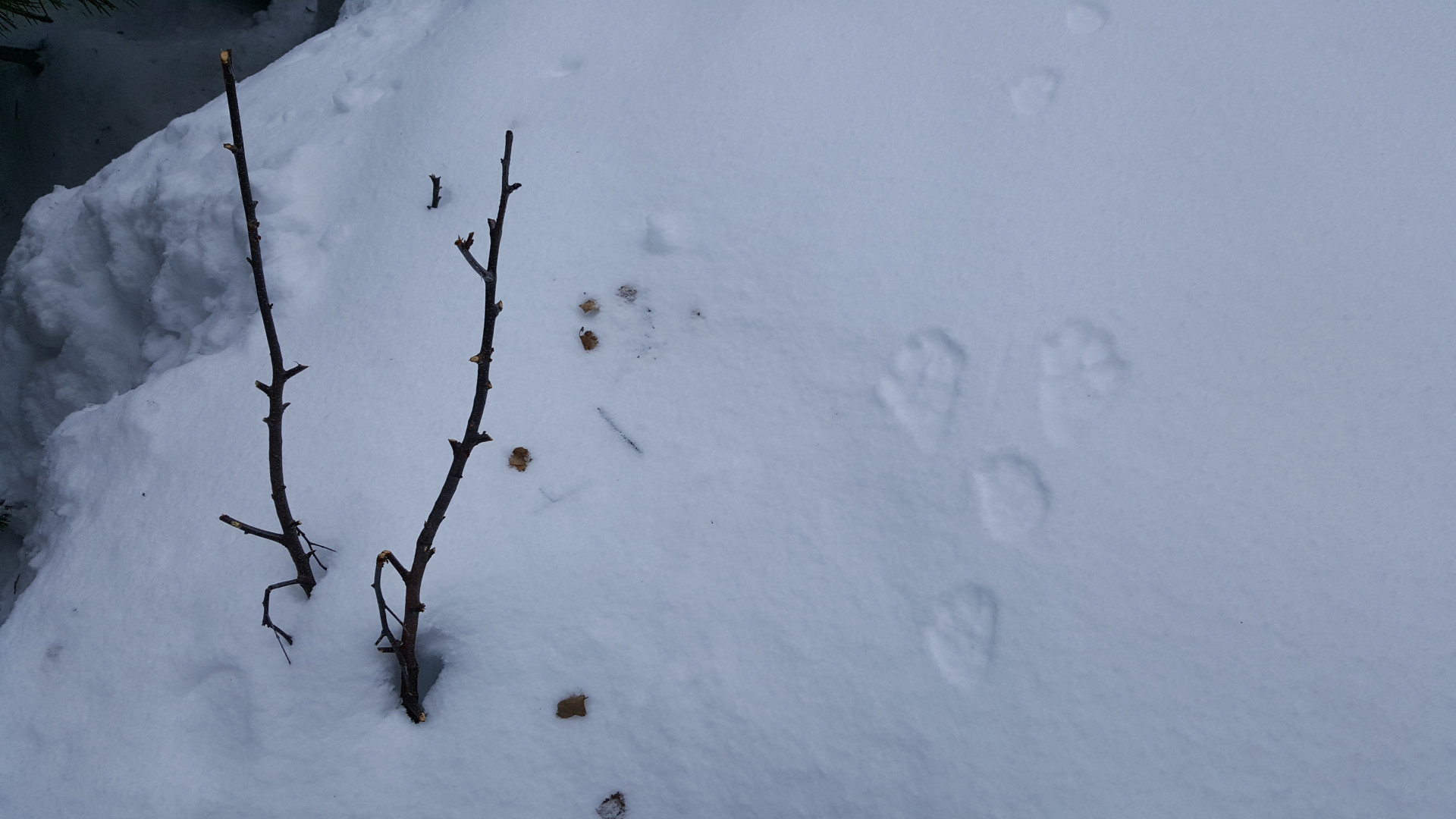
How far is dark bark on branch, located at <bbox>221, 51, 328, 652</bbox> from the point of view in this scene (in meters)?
0.89

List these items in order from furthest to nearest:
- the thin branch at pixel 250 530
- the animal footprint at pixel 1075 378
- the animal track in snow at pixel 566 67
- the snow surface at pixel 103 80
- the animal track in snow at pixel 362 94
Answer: the snow surface at pixel 103 80 < the animal track in snow at pixel 362 94 < the animal track in snow at pixel 566 67 < the animal footprint at pixel 1075 378 < the thin branch at pixel 250 530

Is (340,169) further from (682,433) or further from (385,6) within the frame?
(682,433)

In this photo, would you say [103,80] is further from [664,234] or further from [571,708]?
[571,708]

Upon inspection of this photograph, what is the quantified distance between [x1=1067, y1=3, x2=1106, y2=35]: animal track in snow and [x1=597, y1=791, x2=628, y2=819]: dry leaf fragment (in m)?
1.73

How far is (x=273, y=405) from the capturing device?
3.50ft

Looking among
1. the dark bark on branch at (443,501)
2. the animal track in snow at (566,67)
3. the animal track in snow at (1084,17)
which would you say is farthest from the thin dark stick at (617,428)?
the animal track in snow at (1084,17)

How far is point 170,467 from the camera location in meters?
1.42

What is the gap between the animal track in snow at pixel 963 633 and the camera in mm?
1195

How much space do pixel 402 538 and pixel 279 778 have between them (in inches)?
15.2

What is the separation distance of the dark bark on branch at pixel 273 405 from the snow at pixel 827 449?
0.06 metres

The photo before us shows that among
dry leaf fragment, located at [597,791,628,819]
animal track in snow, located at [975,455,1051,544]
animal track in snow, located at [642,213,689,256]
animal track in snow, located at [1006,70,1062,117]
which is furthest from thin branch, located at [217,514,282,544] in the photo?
animal track in snow, located at [1006,70,1062,117]

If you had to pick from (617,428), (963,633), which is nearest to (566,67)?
(617,428)

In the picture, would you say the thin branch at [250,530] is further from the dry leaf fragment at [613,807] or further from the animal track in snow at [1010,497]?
the animal track in snow at [1010,497]

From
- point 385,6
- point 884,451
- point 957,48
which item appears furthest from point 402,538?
point 385,6
